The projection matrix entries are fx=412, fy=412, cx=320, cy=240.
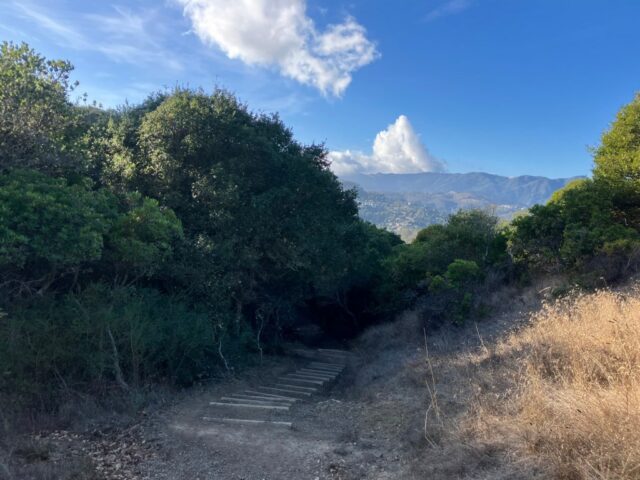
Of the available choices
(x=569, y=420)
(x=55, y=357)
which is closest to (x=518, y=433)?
(x=569, y=420)

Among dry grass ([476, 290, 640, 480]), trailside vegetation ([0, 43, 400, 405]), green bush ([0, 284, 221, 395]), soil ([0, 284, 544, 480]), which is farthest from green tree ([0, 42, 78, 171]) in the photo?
dry grass ([476, 290, 640, 480])

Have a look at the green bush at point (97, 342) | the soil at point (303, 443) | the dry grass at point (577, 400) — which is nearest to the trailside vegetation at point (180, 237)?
the green bush at point (97, 342)

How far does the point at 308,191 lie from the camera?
572 inches

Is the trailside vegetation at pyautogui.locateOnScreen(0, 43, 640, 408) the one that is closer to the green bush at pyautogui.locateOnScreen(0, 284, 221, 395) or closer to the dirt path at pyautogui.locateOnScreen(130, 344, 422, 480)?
the green bush at pyautogui.locateOnScreen(0, 284, 221, 395)

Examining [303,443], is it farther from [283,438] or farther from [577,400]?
[577,400]

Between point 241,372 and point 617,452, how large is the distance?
9.57 m

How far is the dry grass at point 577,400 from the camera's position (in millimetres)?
3527

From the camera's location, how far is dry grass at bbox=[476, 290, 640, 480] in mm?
3527

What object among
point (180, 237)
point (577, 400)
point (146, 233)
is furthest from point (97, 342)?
point (577, 400)

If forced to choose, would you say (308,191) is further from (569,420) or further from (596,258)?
(569,420)

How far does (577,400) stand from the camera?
13.5 ft

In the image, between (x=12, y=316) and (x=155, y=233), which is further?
(x=155, y=233)

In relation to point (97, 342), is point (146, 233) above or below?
above

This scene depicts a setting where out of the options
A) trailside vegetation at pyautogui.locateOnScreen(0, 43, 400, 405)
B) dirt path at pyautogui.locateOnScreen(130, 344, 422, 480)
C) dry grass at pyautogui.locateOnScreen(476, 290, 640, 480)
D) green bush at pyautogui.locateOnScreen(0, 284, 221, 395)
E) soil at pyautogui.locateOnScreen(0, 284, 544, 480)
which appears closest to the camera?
dry grass at pyautogui.locateOnScreen(476, 290, 640, 480)
